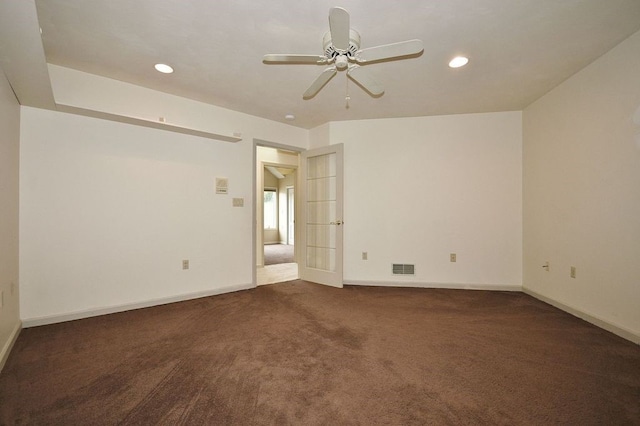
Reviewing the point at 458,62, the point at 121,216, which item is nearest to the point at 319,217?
the point at 121,216

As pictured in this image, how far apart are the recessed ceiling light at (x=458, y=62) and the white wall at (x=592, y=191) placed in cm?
126

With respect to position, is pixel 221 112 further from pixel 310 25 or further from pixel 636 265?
pixel 636 265

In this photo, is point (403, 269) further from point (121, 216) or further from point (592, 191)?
point (121, 216)

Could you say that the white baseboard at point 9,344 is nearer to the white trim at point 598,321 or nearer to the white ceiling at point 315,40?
the white ceiling at point 315,40

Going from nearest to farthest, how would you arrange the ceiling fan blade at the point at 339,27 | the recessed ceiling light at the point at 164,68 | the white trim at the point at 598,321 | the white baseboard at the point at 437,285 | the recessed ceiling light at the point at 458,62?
the ceiling fan blade at the point at 339,27, the white trim at the point at 598,321, the recessed ceiling light at the point at 458,62, the recessed ceiling light at the point at 164,68, the white baseboard at the point at 437,285

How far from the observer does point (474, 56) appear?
252cm

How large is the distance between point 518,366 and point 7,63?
166 inches

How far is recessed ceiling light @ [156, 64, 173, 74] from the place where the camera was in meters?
2.67

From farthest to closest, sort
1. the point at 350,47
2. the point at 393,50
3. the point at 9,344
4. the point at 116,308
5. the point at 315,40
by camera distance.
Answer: the point at 116,308 → the point at 315,40 → the point at 9,344 → the point at 350,47 → the point at 393,50

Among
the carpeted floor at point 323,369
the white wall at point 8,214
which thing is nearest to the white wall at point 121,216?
the white wall at point 8,214

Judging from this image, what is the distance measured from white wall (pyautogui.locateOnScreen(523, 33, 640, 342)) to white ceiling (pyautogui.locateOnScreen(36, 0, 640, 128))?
30cm

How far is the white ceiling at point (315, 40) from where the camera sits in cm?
192

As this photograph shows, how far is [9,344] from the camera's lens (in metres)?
2.14

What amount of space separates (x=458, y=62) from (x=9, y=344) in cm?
454
